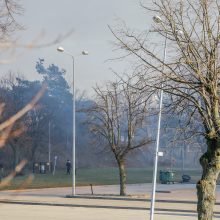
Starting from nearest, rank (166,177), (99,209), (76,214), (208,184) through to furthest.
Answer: (208,184)
(76,214)
(99,209)
(166,177)

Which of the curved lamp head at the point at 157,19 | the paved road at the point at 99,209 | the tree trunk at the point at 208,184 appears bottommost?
the paved road at the point at 99,209

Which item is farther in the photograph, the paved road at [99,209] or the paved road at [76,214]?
the paved road at [99,209]

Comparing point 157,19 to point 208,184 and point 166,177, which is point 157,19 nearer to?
point 208,184

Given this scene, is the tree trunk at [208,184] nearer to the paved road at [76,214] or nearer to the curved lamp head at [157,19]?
the curved lamp head at [157,19]

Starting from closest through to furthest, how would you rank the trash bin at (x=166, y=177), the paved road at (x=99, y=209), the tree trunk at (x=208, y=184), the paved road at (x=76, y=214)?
the tree trunk at (x=208, y=184), the paved road at (x=76, y=214), the paved road at (x=99, y=209), the trash bin at (x=166, y=177)

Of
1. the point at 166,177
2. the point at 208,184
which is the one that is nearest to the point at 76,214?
the point at 208,184

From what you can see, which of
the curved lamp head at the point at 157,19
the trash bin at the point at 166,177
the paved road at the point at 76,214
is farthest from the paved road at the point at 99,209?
the trash bin at the point at 166,177

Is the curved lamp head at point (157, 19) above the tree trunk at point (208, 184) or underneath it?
above

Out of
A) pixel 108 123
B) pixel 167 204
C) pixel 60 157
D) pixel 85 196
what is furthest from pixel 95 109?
pixel 60 157

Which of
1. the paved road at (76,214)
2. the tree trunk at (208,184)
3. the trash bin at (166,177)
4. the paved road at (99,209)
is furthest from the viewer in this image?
the trash bin at (166,177)

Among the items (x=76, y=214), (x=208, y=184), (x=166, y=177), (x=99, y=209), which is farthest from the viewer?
(x=166, y=177)

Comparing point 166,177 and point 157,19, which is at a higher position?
point 157,19

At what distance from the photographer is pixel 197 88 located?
11.2m

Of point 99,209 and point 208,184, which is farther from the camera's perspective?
point 99,209
